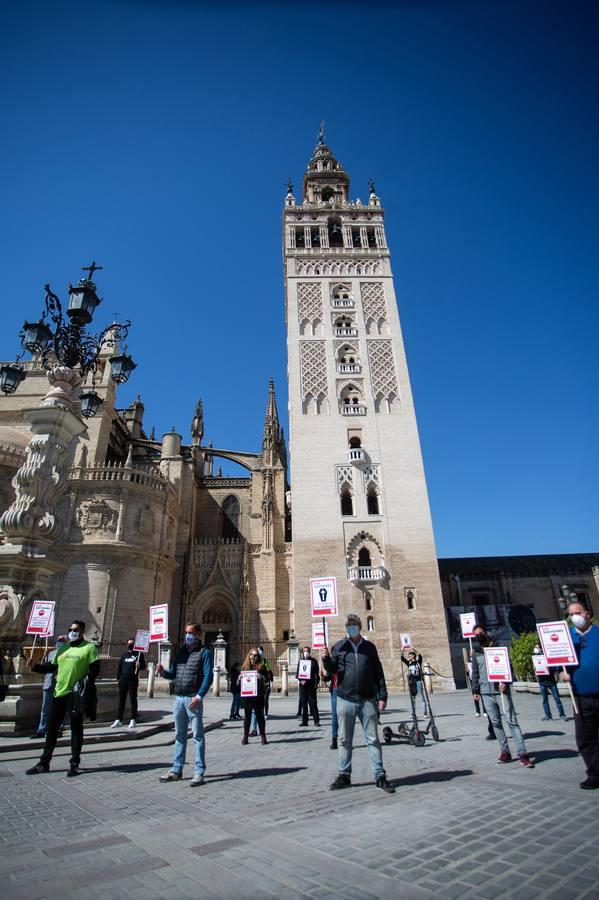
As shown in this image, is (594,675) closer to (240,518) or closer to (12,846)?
(12,846)

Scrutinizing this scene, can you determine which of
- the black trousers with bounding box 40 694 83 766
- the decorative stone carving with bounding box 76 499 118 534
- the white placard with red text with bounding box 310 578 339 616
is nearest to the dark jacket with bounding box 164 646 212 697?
the black trousers with bounding box 40 694 83 766

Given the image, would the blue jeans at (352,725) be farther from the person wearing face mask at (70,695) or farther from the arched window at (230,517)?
the arched window at (230,517)

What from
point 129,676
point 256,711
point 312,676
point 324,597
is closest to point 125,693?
point 129,676

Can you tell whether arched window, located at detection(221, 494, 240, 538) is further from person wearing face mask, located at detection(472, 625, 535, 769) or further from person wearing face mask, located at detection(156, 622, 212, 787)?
person wearing face mask, located at detection(156, 622, 212, 787)

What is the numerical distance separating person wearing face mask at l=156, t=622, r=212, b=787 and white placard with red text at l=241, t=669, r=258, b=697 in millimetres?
2346

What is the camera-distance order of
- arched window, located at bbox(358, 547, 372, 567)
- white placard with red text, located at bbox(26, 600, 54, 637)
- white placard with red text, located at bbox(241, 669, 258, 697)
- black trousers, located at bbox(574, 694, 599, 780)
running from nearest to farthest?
black trousers, located at bbox(574, 694, 599, 780) < white placard with red text, located at bbox(241, 669, 258, 697) < white placard with red text, located at bbox(26, 600, 54, 637) < arched window, located at bbox(358, 547, 372, 567)

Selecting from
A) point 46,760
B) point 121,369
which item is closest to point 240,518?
point 121,369

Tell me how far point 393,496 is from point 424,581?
4593mm

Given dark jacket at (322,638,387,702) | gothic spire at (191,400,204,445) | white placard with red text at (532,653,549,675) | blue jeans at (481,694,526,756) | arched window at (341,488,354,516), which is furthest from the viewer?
gothic spire at (191,400,204,445)

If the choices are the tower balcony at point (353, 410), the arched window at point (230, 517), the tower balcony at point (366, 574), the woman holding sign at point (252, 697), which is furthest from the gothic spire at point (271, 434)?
the woman holding sign at point (252, 697)

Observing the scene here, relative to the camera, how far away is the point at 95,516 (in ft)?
82.2

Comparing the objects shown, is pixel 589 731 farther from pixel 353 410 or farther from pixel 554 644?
Answer: pixel 353 410

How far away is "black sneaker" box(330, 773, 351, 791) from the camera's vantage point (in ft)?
15.0

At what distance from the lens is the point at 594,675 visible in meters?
4.51
